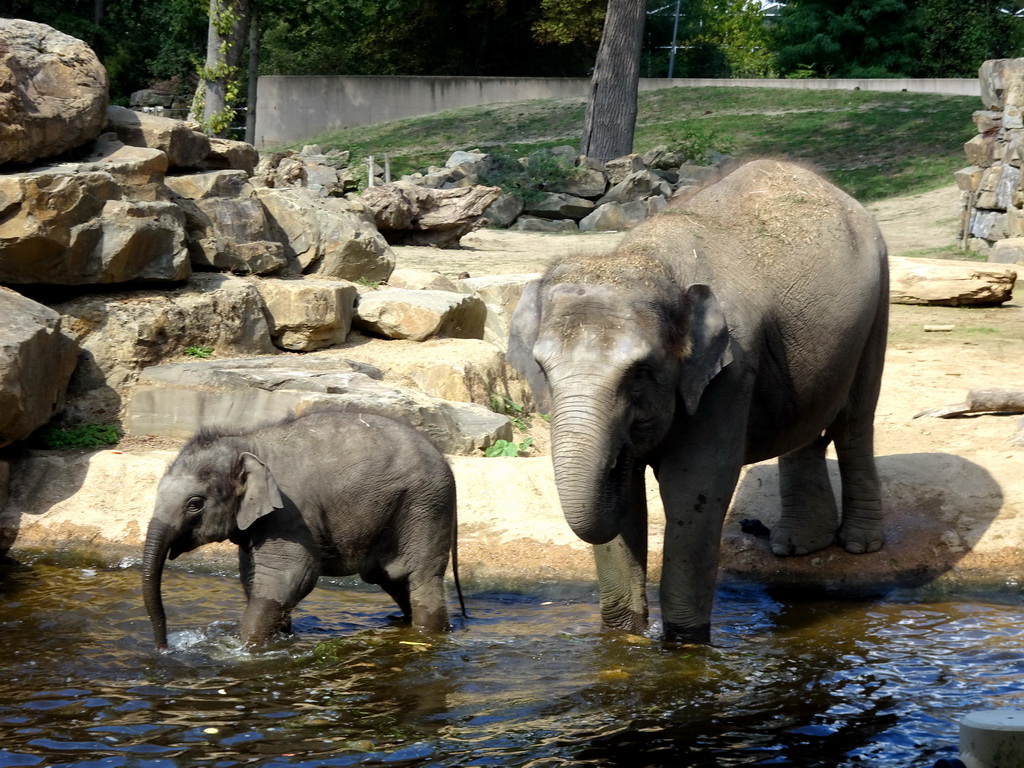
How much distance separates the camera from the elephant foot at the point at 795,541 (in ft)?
24.5

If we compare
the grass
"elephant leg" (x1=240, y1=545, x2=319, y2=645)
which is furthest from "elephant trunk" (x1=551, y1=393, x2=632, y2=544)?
the grass

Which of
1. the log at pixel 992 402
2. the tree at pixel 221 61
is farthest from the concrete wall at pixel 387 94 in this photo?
the log at pixel 992 402

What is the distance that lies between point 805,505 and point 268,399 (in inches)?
148

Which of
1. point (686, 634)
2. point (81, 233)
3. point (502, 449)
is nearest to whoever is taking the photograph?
point (686, 634)

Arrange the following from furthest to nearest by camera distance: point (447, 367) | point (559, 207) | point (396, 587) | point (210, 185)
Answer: point (559, 207)
point (210, 185)
point (447, 367)
point (396, 587)

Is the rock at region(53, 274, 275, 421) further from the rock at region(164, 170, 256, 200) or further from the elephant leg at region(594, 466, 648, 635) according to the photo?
the elephant leg at region(594, 466, 648, 635)

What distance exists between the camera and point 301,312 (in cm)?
1052

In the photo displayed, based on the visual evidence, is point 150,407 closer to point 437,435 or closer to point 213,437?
point 437,435

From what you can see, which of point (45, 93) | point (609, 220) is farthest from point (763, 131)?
point (45, 93)

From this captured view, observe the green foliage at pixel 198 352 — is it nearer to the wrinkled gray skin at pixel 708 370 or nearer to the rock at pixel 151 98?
the wrinkled gray skin at pixel 708 370

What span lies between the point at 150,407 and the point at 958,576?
18.5 feet

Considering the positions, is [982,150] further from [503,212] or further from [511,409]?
[511,409]

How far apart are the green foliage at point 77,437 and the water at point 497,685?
5.84 feet

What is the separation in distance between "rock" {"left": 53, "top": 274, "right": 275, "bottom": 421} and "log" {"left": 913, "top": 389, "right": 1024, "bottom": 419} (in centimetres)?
559
